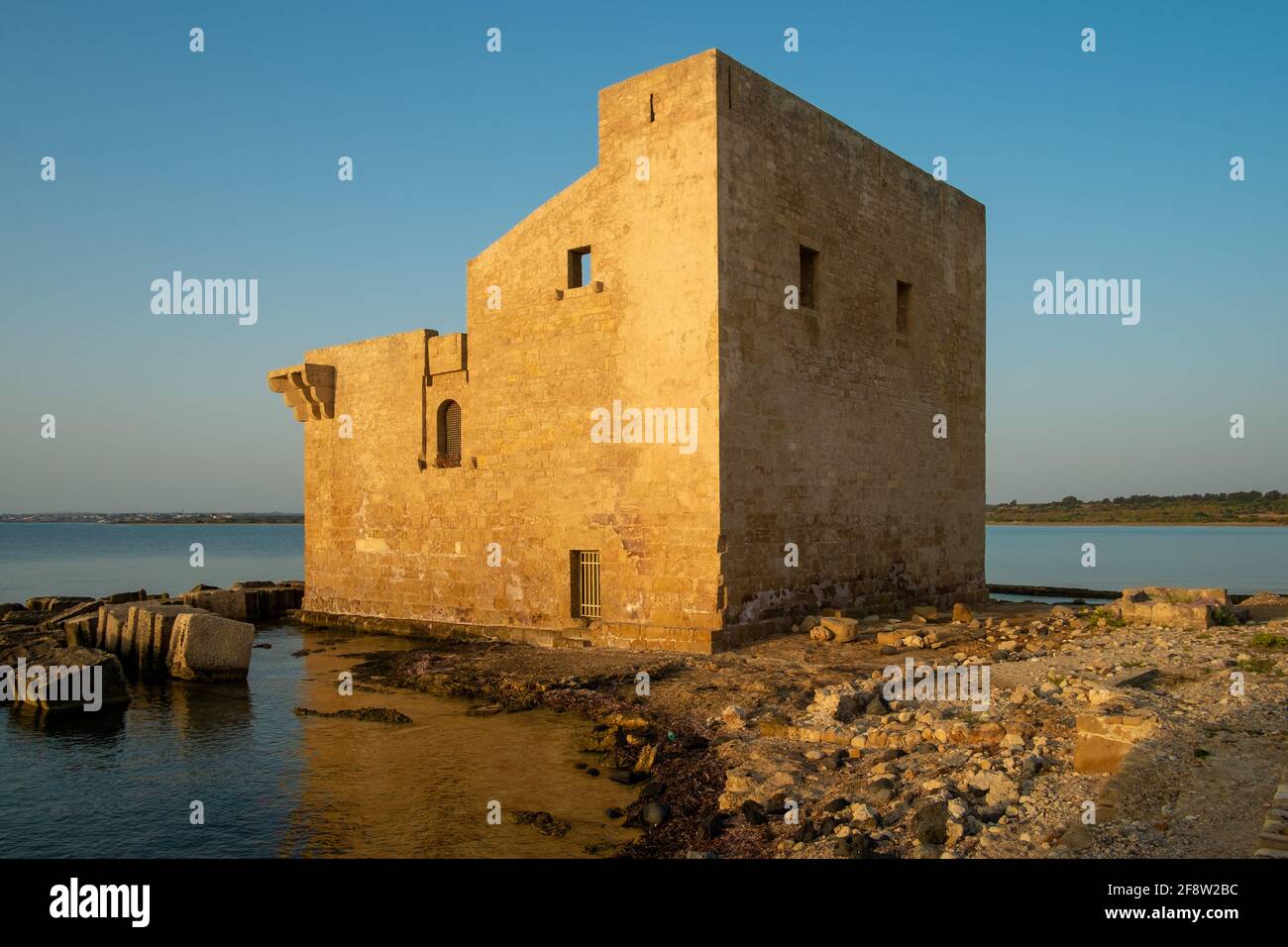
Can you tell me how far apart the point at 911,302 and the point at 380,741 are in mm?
11591

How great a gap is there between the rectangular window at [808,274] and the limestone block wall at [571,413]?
2.38 meters

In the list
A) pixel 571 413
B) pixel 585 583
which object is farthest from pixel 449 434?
pixel 585 583

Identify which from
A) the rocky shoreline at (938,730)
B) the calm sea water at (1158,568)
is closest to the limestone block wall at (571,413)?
the rocky shoreline at (938,730)

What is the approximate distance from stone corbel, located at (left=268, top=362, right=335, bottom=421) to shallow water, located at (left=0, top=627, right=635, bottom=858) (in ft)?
25.7

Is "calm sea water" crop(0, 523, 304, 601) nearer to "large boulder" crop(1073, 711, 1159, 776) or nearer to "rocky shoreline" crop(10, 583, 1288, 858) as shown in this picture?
"rocky shoreline" crop(10, 583, 1288, 858)

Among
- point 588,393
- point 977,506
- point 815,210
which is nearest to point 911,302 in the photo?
point 815,210

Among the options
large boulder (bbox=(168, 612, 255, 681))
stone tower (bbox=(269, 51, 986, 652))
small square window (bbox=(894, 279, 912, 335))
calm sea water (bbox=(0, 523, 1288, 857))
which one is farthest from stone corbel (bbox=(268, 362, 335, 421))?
small square window (bbox=(894, 279, 912, 335))

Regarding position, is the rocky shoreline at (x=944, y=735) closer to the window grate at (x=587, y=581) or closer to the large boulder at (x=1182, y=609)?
the large boulder at (x=1182, y=609)

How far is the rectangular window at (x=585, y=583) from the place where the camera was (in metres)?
13.1

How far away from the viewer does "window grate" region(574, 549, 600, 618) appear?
1313cm

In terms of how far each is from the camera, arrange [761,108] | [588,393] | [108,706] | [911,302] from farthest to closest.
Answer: [911,302], [588,393], [761,108], [108,706]
